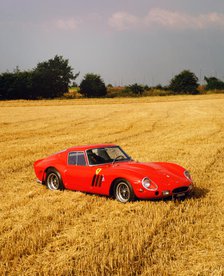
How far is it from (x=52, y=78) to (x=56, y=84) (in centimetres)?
129

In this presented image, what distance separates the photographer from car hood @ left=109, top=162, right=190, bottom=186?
8.46 m

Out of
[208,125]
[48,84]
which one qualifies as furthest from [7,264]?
[48,84]

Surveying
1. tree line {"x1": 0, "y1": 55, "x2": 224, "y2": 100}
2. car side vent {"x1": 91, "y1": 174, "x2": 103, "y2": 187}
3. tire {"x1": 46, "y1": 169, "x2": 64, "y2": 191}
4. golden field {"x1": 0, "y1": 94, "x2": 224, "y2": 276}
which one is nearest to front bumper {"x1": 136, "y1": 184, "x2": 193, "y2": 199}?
golden field {"x1": 0, "y1": 94, "x2": 224, "y2": 276}

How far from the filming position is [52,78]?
243ft

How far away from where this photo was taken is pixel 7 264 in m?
5.60

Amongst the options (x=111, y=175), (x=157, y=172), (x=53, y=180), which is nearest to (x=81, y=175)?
(x=111, y=175)

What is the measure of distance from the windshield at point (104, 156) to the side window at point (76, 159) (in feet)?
0.55

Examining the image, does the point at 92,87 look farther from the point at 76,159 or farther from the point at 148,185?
the point at 148,185

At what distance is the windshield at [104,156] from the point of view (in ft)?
31.9

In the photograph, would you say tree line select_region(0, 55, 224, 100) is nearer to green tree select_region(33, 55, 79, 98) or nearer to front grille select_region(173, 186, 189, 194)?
green tree select_region(33, 55, 79, 98)

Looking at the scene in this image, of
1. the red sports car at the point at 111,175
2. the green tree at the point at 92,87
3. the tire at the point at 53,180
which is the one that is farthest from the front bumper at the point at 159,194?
the green tree at the point at 92,87

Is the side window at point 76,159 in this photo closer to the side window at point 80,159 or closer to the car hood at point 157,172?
the side window at point 80,159

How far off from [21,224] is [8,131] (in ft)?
59.2

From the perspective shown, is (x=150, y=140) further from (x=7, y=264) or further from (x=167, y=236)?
(x=7, y=264)
